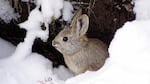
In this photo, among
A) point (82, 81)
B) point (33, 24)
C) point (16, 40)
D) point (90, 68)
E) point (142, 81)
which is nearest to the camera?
point (142, 81)


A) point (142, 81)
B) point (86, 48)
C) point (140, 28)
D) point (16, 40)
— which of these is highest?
point (140, 28)

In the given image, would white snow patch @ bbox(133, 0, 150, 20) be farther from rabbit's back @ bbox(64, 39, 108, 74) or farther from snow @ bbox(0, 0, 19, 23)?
snow @ bbox(0, 0, 19, 23)

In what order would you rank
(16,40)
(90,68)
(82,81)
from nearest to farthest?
(82,81) < (90,68) < (16,40)

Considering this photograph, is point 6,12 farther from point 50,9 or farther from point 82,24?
point 82,24

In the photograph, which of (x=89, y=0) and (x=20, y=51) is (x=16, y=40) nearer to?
(x=20, y=51)

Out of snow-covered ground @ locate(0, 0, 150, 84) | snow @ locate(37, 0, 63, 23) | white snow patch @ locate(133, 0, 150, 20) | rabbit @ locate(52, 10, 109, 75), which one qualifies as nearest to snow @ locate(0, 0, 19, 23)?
snow-covered ground @ locate(0, 0, 150, 84)

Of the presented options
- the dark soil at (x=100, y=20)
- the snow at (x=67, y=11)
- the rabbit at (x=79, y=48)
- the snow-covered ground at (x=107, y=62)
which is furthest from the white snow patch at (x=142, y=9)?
the snow at (x=67, y=11)

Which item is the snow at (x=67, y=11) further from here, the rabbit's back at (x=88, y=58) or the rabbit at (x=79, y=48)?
the rabbit's back at (x=88, y=58)

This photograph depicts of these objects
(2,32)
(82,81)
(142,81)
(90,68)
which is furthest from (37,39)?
(142,81)

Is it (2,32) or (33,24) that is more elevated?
(33,24)
